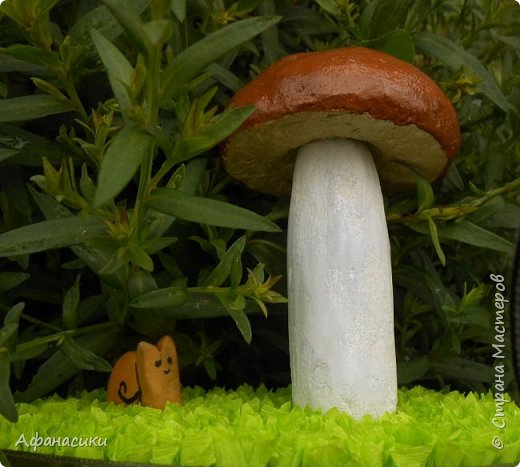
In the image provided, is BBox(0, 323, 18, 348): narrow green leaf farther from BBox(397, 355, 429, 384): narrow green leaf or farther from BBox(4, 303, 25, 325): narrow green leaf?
BBox(397, 355, 429, 384): narrow green leaf

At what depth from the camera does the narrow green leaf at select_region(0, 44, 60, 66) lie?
69 cm

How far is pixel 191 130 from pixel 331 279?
0.71 feet

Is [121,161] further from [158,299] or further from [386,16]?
[386,16]

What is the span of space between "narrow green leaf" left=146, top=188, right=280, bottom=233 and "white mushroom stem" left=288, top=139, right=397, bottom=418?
13 cm

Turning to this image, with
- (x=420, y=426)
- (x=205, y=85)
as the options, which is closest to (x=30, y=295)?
(x=205, y=85)

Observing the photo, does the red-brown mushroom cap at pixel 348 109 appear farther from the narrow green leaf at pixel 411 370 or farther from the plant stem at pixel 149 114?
the narrow green leaf at pixel 411 370

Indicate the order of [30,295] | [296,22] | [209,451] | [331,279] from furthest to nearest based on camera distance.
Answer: [296,22] → [30,295] → [331,279] → [209,451]

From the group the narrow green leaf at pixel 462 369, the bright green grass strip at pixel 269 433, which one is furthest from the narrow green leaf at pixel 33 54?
the narrow green leaf at pixel 462 369

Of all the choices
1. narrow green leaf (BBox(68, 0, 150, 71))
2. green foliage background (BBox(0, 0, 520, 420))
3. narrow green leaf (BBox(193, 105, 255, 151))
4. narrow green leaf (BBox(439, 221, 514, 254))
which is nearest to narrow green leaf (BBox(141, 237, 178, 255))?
green foliage background (BBox(0, 0, 520, 420))

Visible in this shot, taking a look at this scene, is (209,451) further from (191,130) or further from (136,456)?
(191,130)

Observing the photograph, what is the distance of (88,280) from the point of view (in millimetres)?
941

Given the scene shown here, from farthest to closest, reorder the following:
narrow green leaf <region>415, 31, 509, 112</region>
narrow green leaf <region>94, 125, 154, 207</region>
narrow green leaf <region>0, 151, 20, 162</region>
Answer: narrow green leaf <region>415, 31, 509, 112</region> < narrow green leaf <region>0, 151, 20, 162</region> < narrow green leaf <region>94, 125, 154, 207</region>

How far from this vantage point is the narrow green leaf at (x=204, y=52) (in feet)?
2.04

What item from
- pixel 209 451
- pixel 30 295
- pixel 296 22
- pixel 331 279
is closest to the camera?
pixel 209 451
